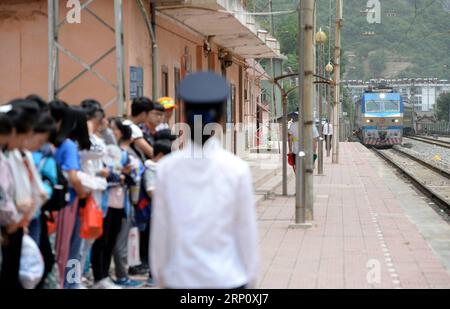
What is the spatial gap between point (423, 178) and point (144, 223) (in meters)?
20.0

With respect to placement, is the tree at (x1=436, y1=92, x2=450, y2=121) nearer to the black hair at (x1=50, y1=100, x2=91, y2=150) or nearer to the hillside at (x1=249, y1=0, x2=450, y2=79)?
the hillside at (x1=249, y1=0, x2=450, y2=79)

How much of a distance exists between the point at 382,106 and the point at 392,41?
8867 centimetres

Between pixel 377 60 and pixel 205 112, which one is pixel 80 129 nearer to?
pixel 205 112

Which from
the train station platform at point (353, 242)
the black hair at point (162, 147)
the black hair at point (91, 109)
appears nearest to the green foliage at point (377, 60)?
the train station platform at point (353, 242)

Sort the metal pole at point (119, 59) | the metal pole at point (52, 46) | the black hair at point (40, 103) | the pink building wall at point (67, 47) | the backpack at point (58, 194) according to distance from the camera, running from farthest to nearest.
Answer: the pink building wall at point (67, 47), the metal pole at point (52, 46), the metal pole at point (119, 59), the backpack at point (58, 194), the black hair at point (40, 103)

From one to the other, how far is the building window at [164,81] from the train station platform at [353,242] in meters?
2.77

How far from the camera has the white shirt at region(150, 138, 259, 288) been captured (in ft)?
13.4

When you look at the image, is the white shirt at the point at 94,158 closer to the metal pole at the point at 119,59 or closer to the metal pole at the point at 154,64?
the metal pole at the point at 119,59

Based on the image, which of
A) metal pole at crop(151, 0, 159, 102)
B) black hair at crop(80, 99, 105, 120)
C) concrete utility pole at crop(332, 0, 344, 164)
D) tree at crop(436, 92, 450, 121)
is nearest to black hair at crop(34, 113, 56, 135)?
black hair at crop(80, 99, 105, 120)

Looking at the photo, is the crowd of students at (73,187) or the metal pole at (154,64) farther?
the metal pole at (154,64)

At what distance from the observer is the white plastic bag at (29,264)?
5723 millimetres

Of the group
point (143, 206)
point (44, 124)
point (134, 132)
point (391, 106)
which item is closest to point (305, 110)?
point (134, 132)

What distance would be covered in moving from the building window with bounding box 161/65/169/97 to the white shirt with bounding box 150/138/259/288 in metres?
13.5

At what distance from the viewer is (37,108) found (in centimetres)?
595
